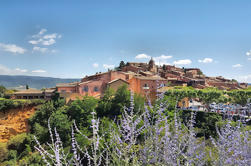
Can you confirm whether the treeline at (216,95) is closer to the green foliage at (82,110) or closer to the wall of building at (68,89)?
the green foliage at (82,110)

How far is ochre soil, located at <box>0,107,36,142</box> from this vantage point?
76.8 ft

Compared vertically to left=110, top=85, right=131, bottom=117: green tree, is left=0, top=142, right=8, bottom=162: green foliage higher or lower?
lower

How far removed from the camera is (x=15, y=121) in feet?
79.8

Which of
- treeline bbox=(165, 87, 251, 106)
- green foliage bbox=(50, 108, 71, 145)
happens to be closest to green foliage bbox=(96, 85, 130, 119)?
green foliage bbox=(50, 108, 71, 145)

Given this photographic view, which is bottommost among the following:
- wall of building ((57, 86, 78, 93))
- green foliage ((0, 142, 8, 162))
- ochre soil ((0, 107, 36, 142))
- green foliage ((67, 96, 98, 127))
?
green foliage ((0, 142, 8, 162))

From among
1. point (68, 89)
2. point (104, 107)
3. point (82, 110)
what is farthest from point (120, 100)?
point (68, 89)

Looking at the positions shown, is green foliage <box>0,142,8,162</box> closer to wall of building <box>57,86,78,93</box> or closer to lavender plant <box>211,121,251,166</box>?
wall of building <box>57,86,78,93</box>

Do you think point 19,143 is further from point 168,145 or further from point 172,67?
point 172,67

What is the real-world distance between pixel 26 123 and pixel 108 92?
495 inches

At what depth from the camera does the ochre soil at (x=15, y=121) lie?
23.4 meters

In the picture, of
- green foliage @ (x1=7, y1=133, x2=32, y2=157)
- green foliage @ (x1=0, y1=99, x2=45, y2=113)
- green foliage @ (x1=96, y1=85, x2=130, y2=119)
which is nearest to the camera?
green foliage @ (x1=7, y1=133, x2=32, y2=157)

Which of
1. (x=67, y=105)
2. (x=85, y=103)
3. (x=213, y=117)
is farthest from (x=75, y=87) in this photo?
(x=213, y=117)

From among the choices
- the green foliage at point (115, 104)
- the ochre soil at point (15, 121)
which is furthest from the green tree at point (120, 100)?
the ochre soil at point (15, 121)

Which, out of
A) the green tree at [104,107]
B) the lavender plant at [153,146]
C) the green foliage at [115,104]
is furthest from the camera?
the green tree at [104,107]
